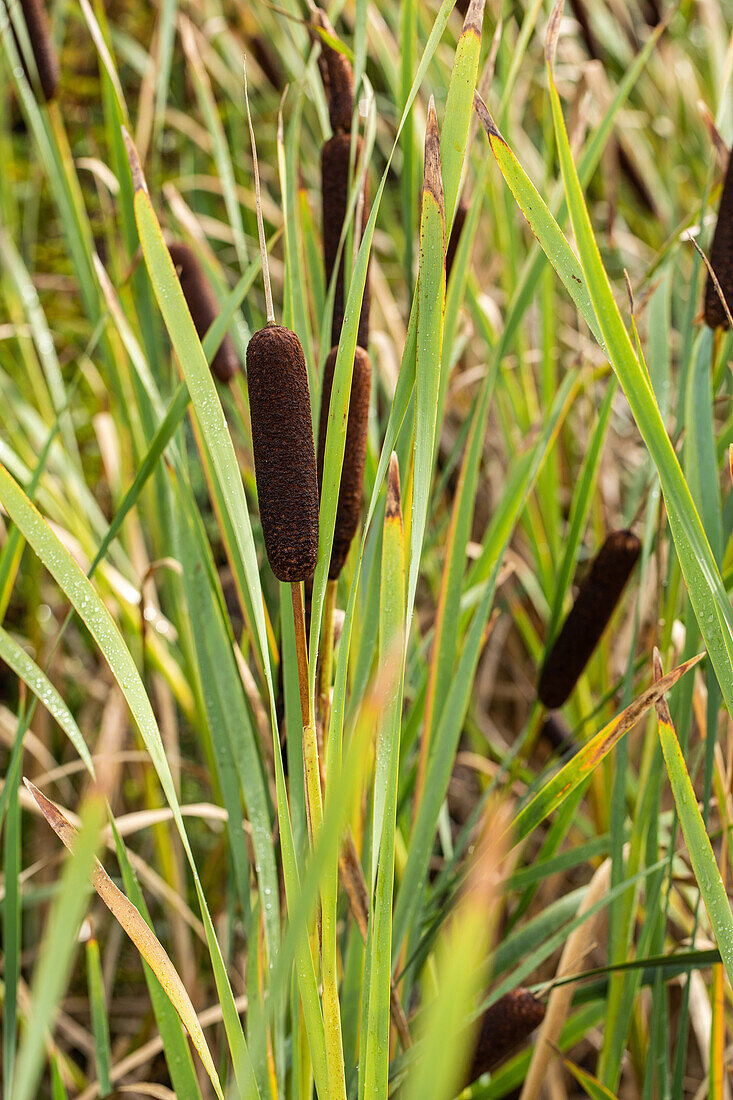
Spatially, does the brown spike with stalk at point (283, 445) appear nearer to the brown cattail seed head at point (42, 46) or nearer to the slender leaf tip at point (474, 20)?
the slender leaf tip at point (474, 20)

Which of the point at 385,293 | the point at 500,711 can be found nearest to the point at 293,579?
the point at 385,293

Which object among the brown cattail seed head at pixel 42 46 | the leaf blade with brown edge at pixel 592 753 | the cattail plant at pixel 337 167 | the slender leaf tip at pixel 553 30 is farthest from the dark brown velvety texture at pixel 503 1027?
the brown cattail seed head at pixel 42 46

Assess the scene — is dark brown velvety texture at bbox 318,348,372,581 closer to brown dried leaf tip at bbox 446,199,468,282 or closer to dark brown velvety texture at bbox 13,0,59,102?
brown dried leaf tip at bbox 446,199,468,282

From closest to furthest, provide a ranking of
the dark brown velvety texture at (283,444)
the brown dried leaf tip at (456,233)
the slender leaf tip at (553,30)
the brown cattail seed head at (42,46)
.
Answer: the dark brown velvety texture at (283,444) < the slender leaf tip at (553,30) < the brown dried leaf tip at (456,233) < the brown cattail seed head at (42,46)

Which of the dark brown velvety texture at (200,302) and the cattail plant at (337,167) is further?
the dark brown velvety texture at (200,302)

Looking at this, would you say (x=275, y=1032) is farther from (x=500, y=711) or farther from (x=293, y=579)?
(x=500, y=711)

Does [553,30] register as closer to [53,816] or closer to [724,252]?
[724,252]

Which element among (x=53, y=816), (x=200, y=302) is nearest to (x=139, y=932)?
(x=53, y=816)

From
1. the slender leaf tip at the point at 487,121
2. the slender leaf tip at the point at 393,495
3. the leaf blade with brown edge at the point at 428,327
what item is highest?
the slender leaf tip at the point at 487,121
